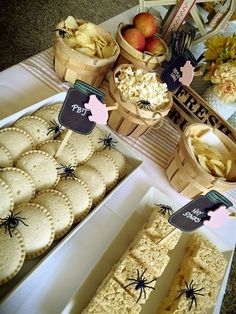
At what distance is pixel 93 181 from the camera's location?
3.15ft

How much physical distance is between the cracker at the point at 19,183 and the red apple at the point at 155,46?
77cm

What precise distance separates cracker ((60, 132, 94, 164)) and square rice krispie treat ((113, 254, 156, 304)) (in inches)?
12.6

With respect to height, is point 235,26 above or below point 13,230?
above

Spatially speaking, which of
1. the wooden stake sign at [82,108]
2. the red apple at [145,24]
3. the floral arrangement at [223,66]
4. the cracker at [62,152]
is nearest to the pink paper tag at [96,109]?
the wooden stake sign at [82,108]

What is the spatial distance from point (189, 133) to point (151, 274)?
0.45 meters

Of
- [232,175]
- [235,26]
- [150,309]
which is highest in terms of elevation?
[235,26]

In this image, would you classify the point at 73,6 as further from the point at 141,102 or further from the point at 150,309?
the point at 150,309

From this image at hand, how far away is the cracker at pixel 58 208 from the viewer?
841mm

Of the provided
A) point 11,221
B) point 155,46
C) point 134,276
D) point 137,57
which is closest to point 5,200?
point 11,221

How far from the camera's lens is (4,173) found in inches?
33.2

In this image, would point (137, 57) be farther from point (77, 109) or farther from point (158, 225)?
point (158, 225)

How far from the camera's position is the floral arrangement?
1.14 m

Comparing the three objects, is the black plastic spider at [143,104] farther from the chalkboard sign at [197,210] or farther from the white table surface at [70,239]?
the chalkboard sign at [197,210]

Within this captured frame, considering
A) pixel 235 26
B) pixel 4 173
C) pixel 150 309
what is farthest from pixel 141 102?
pixel 235 26
